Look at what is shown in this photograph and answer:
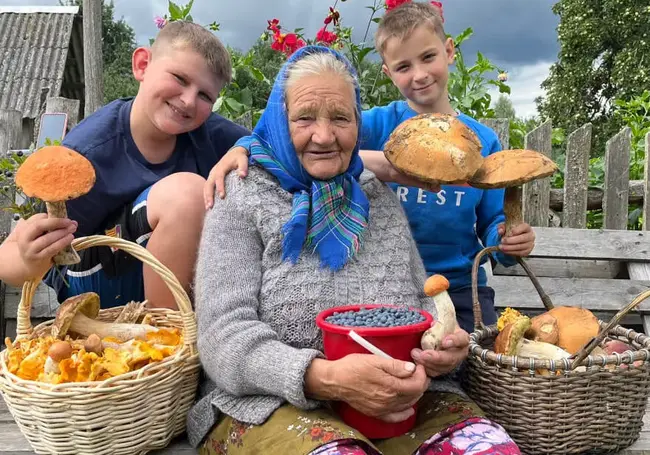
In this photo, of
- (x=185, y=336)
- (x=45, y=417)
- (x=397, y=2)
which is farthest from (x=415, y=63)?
(x=45, y=417)

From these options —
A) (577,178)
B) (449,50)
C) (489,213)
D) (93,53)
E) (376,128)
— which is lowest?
(489,213)

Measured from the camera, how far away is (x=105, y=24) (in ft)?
72.2

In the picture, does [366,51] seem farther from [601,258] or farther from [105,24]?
[105,24]

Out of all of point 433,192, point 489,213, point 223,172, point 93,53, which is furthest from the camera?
point 93,53

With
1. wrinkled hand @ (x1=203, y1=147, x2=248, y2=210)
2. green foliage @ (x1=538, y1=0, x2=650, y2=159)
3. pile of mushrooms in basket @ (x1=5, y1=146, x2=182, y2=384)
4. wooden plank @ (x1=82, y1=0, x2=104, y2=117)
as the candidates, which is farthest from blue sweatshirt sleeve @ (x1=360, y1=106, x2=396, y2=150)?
green foliage @ (x1=538, y1=0, x2=650, y2=159)

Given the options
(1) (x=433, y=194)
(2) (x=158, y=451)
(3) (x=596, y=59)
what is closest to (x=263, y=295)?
(2) (x=158, y=451)

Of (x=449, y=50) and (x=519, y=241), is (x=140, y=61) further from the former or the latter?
(x=519, y=241)

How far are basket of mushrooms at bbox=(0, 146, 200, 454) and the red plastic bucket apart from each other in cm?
52

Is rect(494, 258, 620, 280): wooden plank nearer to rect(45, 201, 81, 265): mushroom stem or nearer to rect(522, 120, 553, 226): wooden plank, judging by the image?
rect(522, 120, 553, 226): wooden plank

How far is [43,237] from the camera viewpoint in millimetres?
1675

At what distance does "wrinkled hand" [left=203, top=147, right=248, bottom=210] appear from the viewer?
6.06 ft

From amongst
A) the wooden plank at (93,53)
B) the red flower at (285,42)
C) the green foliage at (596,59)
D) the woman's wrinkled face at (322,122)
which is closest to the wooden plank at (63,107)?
the red flower at (285,42)

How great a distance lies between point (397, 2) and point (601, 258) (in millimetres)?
1874

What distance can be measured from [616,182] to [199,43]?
2696mm
